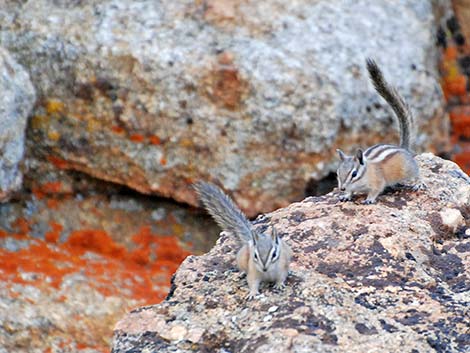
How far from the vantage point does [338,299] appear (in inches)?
194

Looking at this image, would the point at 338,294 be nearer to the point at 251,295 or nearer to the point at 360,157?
the point at 251,295

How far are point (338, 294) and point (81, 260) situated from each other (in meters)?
4.79

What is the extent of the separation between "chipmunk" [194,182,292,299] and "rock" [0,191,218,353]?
300 cm

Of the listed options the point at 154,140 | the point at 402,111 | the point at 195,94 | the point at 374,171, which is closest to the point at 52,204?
the point at 154,140

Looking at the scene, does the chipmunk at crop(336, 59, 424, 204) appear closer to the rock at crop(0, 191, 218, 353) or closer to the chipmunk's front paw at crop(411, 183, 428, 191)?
the chipmunk's front paw at crop(411, 183, 428, 191)

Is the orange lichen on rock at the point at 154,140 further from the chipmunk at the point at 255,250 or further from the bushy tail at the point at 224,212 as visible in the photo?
the chipmunk at the point at 255,250

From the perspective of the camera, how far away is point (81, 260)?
30.6 feet

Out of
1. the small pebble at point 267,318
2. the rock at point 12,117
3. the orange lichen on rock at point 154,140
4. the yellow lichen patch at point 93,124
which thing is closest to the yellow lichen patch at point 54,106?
the yellow lichen patch at point 93,124

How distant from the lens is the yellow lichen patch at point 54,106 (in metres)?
9.32

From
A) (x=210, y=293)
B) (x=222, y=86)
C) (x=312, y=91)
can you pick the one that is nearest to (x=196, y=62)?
(x=222, y=86)

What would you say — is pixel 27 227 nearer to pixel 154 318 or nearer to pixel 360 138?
pixel 360 138

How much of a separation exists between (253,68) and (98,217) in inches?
85.4

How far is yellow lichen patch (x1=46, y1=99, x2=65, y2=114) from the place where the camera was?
932 cm

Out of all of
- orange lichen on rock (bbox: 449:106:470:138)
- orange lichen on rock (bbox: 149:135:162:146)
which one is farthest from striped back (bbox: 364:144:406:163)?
orange lichen on rock (bbox: 449:106:470:138)
